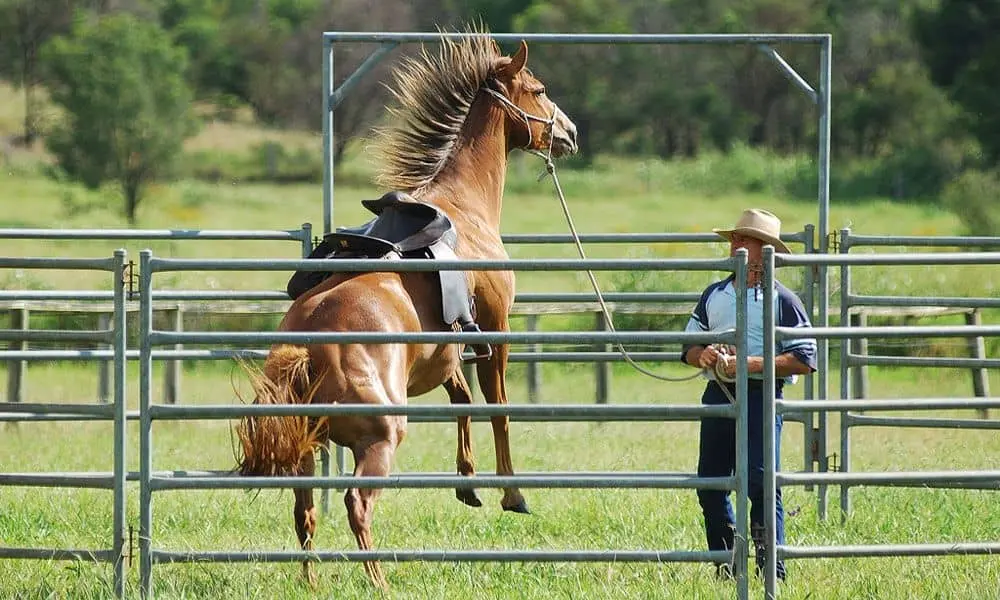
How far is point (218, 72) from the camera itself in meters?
48.8

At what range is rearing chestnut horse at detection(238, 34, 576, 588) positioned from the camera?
17.5 feet

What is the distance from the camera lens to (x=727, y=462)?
565cm

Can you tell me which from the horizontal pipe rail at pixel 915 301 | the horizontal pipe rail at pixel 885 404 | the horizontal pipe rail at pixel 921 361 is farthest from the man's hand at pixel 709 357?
the horizontal pipe rail at pixel 921 361

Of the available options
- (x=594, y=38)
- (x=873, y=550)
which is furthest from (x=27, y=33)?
(x=873, y=550)

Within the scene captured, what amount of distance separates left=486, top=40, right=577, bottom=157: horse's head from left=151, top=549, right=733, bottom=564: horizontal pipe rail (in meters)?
3.29

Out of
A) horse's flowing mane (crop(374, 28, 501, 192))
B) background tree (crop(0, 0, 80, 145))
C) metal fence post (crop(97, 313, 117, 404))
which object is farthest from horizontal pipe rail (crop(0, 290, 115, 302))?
background tree (crop(0, 0, 80, 145))

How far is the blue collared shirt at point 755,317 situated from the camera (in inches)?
215

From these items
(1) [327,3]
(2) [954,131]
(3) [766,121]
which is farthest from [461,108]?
(1) [327,3]

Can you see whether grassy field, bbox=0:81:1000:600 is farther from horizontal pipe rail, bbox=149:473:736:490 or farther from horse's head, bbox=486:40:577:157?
horizontal pipe rail, bbox=149:473:736:490

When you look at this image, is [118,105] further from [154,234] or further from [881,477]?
[881,477]

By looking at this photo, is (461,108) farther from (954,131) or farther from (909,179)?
(954,131)

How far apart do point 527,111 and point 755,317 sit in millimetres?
2631

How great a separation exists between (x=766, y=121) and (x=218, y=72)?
18700 millimetres

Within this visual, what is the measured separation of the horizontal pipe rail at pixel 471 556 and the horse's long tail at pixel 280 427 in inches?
13.6
